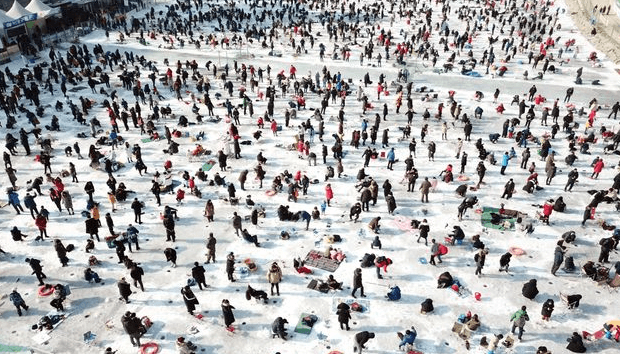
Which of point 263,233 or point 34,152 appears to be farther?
point 34,152

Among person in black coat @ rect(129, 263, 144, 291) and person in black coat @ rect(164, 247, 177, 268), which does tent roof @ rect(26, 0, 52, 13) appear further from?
person in black coat @ rect(129, 263, 144, 291)

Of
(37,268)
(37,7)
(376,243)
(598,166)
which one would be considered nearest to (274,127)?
(376,243)

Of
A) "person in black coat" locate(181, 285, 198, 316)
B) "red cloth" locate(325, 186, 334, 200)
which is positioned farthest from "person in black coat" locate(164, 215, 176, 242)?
"red cloth" locate(325, 186, 334, 200)

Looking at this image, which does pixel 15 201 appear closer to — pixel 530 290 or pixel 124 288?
pixel 124 288

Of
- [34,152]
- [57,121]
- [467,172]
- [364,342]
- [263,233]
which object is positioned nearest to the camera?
[364,342]

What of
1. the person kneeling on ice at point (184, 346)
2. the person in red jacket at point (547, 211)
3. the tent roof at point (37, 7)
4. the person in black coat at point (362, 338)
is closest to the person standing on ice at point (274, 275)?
the person kneeling on ice at point (184, 346)

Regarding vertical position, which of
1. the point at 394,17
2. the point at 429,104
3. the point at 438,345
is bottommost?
the point at 438,345

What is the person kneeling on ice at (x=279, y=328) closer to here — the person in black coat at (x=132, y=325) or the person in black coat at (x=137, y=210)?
the person in black coat at (x=132, y=325)

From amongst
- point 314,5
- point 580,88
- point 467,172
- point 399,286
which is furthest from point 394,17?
point 399,286

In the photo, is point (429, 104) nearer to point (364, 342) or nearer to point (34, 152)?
point (364, 342)
